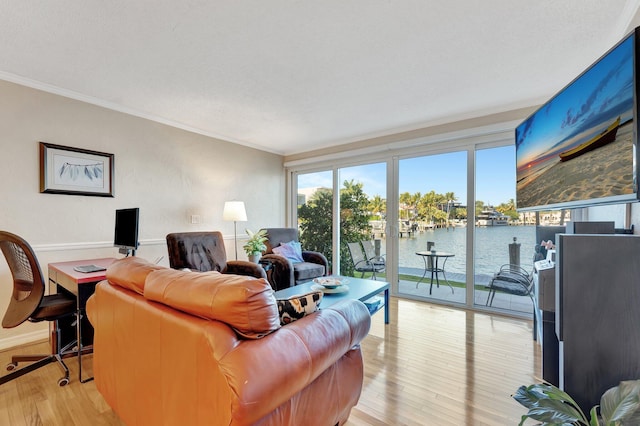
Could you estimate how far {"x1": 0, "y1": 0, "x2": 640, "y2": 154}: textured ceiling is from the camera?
5.53 feet

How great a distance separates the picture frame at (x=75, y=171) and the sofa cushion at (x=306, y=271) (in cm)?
223

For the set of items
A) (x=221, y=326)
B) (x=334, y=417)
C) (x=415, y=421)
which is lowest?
(x=415, y=421)

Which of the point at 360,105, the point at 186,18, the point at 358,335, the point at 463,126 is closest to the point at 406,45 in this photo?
the point at 360,105

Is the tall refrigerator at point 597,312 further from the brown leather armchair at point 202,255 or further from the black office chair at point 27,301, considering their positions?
the black office chair at point 27,301

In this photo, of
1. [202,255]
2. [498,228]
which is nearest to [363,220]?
[498,228]

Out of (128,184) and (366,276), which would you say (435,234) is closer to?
(366,276)

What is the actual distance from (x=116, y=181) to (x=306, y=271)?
2.38 meters

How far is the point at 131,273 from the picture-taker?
1.36 meters

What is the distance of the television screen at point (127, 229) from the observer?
248cm

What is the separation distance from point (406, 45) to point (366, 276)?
3.25 m

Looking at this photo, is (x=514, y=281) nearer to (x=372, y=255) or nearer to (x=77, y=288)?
(x=372, y=255)

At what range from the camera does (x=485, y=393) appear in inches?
69.3

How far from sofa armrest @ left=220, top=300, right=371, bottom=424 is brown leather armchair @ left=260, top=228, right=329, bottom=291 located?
2.18 meters

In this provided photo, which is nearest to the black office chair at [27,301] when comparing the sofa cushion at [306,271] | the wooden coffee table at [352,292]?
the wooden coffee table at [352,292]
